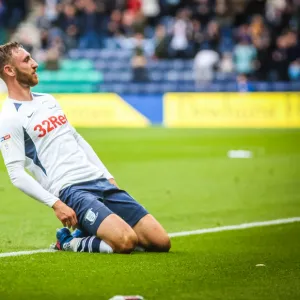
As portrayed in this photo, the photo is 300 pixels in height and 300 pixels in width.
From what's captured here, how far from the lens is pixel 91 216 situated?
8.19 metres

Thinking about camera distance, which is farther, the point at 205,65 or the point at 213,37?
the point at 213,37

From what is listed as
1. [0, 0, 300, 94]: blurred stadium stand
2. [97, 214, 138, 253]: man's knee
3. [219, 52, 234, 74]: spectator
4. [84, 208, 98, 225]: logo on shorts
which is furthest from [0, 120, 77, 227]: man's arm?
[219, 52, 234, 74]: spectator

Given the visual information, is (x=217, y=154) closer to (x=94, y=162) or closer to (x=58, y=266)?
(x=94, y=162)

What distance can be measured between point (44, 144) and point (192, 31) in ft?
74.5

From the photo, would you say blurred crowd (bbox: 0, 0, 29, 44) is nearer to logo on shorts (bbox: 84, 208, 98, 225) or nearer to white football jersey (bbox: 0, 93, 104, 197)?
white football jersey (bbox: 0, 93, 104, 197)

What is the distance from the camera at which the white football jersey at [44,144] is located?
8258mm

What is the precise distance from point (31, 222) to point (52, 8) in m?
23.7

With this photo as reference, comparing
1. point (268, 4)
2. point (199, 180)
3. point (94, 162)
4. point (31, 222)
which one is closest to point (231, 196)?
point (199, 180)

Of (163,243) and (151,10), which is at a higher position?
(151,10)

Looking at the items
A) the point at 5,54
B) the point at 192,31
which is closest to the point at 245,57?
the point at 192,31

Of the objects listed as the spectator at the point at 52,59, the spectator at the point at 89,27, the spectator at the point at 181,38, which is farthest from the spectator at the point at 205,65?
the spectator at the point at 52,59

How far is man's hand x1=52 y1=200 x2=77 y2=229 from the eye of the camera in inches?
314

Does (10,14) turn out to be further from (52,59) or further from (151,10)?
(151,10)

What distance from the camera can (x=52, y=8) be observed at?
33.6 m
